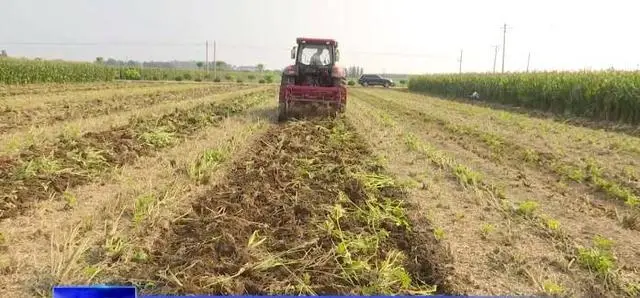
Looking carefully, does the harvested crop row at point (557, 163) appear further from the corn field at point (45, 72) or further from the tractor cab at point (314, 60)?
the corn field at point (45, 72)

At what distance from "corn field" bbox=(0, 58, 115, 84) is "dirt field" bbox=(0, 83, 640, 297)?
2400 cm

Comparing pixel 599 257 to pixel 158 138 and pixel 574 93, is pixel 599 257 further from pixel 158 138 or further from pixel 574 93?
pixel 574 93

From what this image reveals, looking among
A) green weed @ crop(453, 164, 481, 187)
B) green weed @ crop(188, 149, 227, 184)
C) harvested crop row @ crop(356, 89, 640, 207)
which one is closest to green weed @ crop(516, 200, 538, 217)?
green weed @ crop(453, 164, 481, 187)

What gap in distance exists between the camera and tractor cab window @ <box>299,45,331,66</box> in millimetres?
15750

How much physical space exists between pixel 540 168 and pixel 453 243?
4.92 metres

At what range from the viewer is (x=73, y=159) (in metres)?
7.94

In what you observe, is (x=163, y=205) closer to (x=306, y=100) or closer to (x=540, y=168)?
(x=540, y=168)

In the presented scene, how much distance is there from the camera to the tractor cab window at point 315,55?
15750 mm

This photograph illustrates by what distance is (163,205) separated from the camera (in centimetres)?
581

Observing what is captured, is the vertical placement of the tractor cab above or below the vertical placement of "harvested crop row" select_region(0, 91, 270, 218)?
above

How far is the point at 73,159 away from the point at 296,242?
4.64 meters

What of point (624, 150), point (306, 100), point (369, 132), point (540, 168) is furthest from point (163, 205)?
point (624, 150)

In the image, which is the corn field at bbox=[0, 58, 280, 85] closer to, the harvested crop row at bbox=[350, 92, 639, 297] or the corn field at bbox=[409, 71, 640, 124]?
the corn field at bbox=[409, 71, 640, 124]

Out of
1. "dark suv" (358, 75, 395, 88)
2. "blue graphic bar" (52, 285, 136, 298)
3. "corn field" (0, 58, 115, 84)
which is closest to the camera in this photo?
"blue graphic bar" (52, 285, 136, 298)
